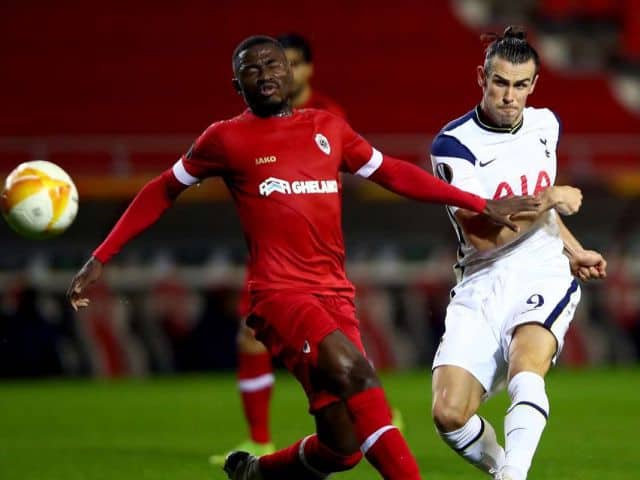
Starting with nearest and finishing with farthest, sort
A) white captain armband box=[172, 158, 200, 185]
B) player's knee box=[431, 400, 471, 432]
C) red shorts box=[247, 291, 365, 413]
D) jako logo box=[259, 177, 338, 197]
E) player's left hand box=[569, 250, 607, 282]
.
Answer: red shorts box=[247, 291, 365, 413]
jako logo box=[259, 177, 338, 197]
white captain armband box=[172, 158, 200, 185]
player's knee box=[431, 400, 471, 432]
player's left hand box=[569, 250, 607, 282]

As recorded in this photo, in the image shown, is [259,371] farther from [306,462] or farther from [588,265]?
[588,265]

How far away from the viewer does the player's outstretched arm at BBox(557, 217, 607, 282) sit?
6344 millimetres

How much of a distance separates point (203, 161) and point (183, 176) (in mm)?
117

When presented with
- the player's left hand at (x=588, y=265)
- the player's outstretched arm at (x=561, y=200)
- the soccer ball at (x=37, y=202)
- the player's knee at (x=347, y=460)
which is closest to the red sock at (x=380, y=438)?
the player's knee at (x=347, y=460)

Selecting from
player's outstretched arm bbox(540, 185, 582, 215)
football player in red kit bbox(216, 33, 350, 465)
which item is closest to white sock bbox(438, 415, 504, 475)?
player's outstretched arm bbox(540, 185, 582, 215)

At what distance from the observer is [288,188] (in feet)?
18.2

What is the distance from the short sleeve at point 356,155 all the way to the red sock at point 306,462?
1084 millimetres

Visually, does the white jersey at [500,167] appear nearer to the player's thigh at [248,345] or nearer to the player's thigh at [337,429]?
the player's thigh at [337,429]

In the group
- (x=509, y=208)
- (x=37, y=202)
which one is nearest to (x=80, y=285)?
(x=37, y=202)

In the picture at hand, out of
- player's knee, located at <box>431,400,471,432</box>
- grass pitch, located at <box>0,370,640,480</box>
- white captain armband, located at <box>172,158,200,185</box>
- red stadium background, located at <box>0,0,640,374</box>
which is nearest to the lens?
white captain armband, located at <box>172,158,200,185</box>

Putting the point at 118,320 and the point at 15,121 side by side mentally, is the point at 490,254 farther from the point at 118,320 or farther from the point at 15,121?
the point at 15,121

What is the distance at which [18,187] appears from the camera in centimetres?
630

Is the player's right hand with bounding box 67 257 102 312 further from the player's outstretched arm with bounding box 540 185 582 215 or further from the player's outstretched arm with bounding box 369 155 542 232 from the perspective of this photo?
the player's outstretched arm with bounding box 540 185 582 215

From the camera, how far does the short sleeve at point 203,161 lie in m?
5.64
